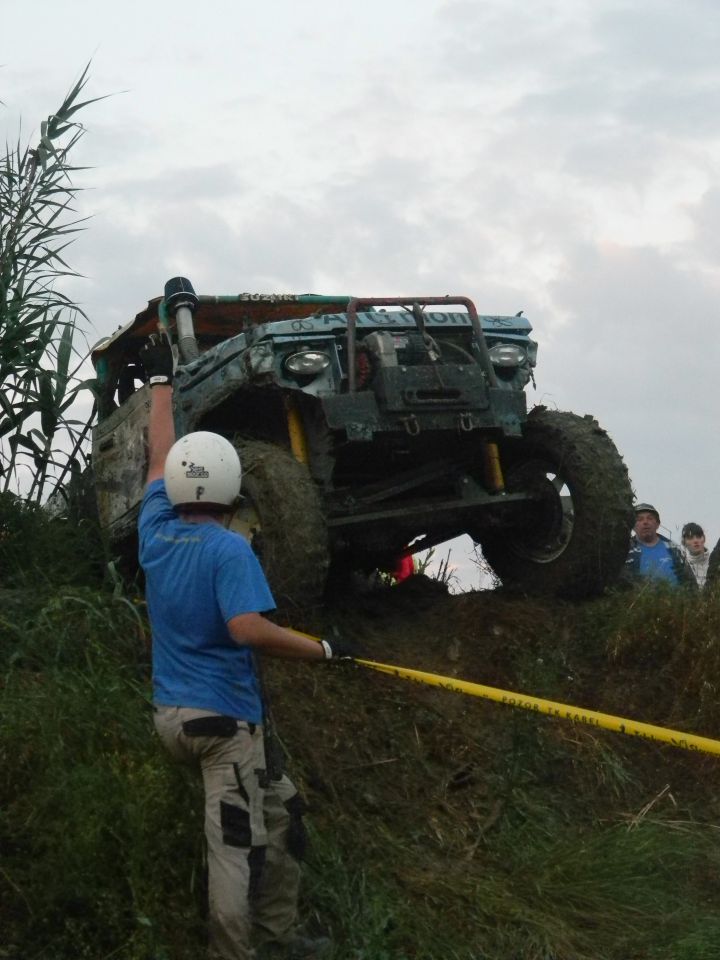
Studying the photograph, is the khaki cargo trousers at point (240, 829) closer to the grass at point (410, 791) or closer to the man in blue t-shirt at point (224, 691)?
the man in blue t-shirt at point (224, 691)

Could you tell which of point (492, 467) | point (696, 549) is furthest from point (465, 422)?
point (696, 549)

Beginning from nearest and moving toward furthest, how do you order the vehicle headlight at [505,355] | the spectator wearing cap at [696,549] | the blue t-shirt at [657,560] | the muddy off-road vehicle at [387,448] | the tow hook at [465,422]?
the muddy off-road vehicle at [387,448], the tow hook at [465,422], the vehicle headlight at [505,355], the blue t-shirt at [657,560], the spectator wearing cap at [696,549]

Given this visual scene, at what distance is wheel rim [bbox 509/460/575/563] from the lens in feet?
26.2

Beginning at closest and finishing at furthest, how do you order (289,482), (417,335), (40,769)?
(40,769)
(289,482)
(417,335)

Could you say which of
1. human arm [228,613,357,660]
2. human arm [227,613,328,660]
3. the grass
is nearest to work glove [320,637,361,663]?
human arm [228,613,357,660]

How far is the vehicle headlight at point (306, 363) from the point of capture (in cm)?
738

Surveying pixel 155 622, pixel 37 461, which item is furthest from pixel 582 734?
pixel 37 461

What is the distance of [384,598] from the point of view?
27.7 feet

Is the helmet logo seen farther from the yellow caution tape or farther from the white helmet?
the yellow caution tape

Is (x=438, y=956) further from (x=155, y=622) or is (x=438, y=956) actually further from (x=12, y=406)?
(x=12, y=406)

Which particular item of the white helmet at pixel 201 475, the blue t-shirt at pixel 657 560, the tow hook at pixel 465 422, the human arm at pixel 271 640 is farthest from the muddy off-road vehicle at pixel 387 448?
the human arm at pixel 271 640

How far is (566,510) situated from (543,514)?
194 mm

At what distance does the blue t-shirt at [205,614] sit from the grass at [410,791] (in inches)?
16.2

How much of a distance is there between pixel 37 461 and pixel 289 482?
1.84 metres
